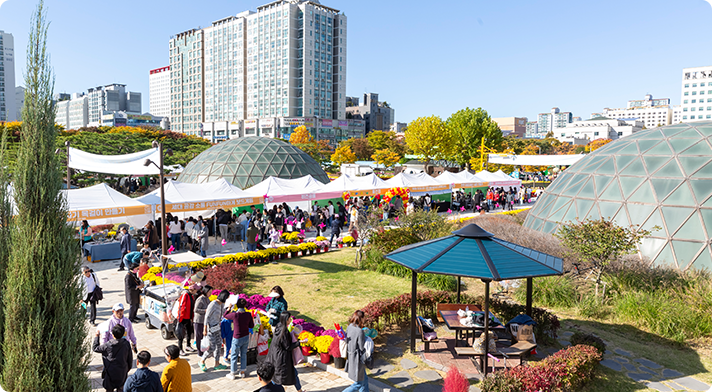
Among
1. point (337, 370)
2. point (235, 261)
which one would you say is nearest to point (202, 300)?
point (337, 370)

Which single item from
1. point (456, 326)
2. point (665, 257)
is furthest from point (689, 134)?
point (456, 326)

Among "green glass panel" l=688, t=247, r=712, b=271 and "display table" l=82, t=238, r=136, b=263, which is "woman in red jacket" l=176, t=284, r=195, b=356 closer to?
"display table" l=82, t=238, r=136, b=263

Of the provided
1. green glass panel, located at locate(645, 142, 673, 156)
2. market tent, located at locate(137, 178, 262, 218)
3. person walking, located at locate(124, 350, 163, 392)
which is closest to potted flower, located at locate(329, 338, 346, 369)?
person walking, located at locate(124, 350, 163, 392)

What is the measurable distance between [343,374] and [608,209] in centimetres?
1189

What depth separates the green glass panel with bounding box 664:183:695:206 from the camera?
44.6ft

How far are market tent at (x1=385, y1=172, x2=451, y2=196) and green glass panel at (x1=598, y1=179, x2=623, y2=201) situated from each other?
1422 cm

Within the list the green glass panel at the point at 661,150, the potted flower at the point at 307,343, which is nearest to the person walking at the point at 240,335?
the potted flower at the point at 307,343

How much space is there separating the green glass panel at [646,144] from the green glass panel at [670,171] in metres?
1.39

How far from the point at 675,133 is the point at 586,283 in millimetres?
8321

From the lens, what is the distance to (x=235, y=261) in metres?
15.9

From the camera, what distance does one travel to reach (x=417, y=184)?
96.2 ft

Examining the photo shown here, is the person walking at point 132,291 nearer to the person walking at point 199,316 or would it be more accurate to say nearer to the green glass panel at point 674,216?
the person walking at point 199,316

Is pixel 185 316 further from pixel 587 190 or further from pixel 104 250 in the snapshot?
pixel 587 190

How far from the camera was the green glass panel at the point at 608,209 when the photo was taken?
48.3ft
